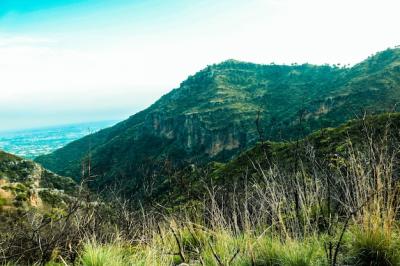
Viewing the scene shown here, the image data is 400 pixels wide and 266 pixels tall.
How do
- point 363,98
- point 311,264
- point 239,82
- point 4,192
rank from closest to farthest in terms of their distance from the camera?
point 311,264
point 4,192
point 363,98
point 239,82

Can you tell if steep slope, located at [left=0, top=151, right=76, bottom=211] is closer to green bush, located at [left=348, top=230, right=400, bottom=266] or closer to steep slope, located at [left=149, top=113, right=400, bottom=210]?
steep slope, located at [left=149, top=113, right=400, bottom=210]

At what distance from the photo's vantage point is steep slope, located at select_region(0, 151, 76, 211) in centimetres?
2795

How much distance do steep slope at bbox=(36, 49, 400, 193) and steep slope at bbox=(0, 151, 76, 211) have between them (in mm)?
25441

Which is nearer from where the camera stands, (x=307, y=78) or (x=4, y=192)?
(x=4, y=192)

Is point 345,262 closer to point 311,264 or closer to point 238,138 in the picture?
point 311,264

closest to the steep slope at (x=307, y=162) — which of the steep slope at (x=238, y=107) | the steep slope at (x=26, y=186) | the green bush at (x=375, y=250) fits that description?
the green bush at (x=375, y=250)

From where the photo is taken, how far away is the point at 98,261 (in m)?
4.16

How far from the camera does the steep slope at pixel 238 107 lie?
288 feet

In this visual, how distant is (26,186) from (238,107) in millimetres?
96876

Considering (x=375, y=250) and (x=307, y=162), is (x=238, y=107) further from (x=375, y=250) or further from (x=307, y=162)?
(x=375, y=250)

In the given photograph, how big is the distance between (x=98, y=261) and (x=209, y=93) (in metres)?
150

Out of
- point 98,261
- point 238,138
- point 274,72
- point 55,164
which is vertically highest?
point 274,72

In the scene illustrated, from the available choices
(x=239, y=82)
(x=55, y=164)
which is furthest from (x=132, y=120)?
(x=239, y=82)

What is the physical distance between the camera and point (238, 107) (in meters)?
126
